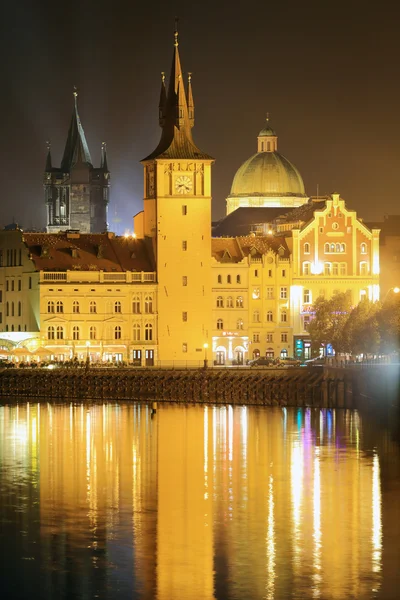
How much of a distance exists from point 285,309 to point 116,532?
89418 mm

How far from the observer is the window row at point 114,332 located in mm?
137375

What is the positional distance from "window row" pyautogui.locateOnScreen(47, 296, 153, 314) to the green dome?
129 ft

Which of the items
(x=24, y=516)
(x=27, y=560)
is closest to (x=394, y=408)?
(x=24, y=516)

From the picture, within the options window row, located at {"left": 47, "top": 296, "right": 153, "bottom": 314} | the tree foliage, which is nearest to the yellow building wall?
window row, located at {"left": 47, "top": 296, "right": 153, "bottom": 314}

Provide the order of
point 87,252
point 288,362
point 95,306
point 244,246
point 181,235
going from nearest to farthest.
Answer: point 288,362 → point 95,306 → point 181,235 → point 87,252 → point 244,246

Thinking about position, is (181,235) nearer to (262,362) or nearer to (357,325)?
(262,362)

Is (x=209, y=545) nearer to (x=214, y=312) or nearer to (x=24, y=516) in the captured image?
(x=24, y=516)

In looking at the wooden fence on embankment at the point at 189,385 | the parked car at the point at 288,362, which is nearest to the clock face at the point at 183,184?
Result: the parked car at the point at 288,362

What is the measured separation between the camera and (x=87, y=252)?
142 m

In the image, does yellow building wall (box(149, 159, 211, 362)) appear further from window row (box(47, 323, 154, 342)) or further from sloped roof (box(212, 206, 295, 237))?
sloped roof (box(212, 206, 295, 237))

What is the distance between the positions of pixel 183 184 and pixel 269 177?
3863 cm

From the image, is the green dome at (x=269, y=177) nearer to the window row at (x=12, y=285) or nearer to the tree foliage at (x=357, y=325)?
the tree foliage at (x=357, y=325)

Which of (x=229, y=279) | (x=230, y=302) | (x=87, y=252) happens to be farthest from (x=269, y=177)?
(x=87, y=252)

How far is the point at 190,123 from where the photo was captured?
142m
